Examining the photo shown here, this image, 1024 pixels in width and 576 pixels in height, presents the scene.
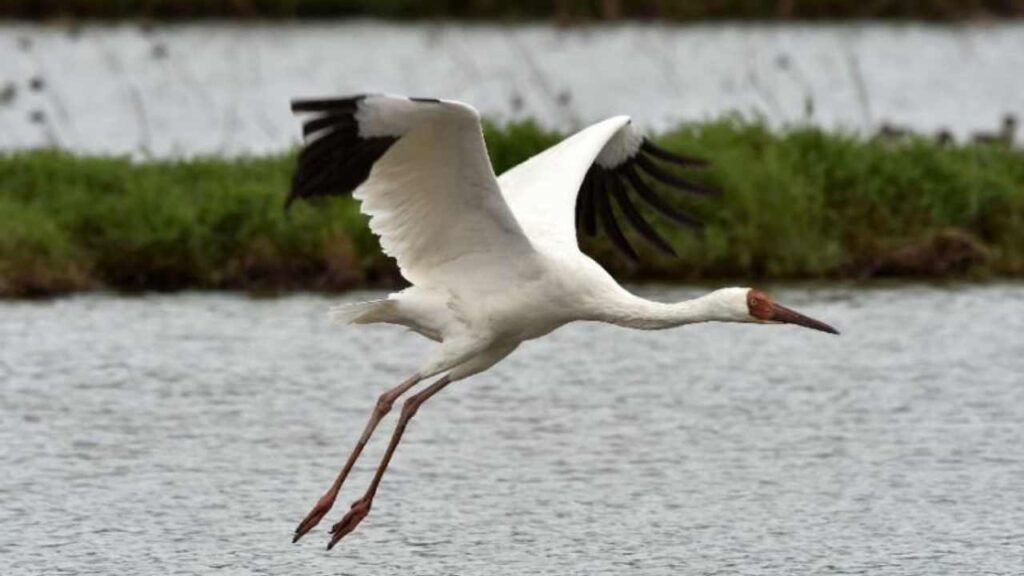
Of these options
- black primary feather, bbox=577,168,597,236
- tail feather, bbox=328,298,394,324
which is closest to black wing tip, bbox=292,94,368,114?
tail feather, bbox=328,298,394,324

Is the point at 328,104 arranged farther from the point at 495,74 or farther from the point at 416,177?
the point at 495,74

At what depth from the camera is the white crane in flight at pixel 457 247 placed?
8.31m

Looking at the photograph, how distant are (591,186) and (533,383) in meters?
2.83

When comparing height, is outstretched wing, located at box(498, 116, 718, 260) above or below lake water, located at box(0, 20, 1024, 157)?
above

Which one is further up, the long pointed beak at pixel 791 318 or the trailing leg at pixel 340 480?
the long pointed beak at pixel 791 318

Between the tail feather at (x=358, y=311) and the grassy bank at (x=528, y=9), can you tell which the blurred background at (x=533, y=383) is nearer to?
the tail feather at (x=358, y=311)

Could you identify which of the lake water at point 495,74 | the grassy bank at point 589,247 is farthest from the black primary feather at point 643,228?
the lake water at point 495,74

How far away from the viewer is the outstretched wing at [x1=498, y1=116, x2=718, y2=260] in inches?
366

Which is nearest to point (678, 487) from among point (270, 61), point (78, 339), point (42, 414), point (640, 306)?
point (640, 306)

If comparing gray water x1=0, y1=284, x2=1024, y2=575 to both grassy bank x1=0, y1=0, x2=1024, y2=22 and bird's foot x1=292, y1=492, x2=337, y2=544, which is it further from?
grassy bank x1=0, y1=0, x2=1024, y2=22

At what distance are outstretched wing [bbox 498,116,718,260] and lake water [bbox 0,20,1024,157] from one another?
36.0ft

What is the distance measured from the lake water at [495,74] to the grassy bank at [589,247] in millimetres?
6105

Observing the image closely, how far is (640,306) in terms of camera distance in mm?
8648

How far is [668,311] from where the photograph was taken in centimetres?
859
